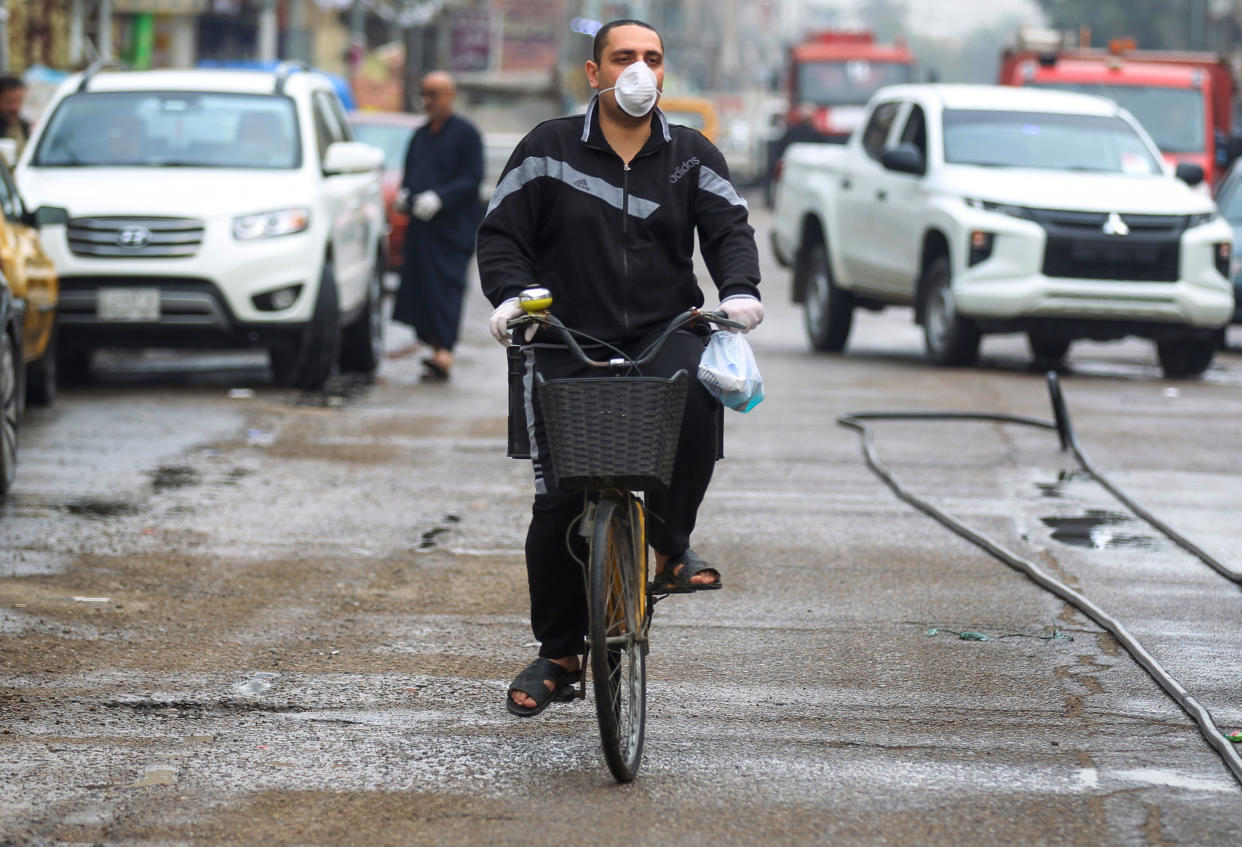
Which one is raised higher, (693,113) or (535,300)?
(693,113)

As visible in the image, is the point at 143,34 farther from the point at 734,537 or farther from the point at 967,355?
the point at 734,537

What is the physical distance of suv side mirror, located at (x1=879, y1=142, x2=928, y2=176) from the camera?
624 inches

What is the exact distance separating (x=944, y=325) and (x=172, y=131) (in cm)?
556

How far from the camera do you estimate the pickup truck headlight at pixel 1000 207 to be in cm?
1523

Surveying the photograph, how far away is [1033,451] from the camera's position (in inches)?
448

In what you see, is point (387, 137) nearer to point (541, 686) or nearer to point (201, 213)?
point (201, 213)

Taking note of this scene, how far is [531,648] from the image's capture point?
6.53 meters

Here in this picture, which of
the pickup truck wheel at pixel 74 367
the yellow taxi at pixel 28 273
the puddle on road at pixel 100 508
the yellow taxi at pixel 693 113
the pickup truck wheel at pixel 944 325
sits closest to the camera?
the puddle on road at pixel 100 508

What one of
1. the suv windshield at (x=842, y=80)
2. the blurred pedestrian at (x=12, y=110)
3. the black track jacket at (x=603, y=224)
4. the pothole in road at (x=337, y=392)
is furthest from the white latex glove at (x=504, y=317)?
the suv windshield at (x=842, y=80)

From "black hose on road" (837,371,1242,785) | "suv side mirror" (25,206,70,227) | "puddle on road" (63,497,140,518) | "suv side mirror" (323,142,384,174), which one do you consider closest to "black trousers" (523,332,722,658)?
"black hose on road" (837,371,1242,785)

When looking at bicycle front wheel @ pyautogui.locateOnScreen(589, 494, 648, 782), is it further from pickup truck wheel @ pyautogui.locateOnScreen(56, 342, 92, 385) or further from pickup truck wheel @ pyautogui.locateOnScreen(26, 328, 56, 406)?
pickup truck wheel @ pyautogui.locateOnScreen(56, 342, 92, 385)

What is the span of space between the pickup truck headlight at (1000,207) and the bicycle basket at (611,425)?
35.1 feet

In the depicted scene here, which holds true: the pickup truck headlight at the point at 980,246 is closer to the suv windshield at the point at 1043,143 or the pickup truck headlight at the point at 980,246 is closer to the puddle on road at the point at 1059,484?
the suv windshield at the point at 1043,143

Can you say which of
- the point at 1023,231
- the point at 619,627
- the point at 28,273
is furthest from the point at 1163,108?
the point at 619,627
